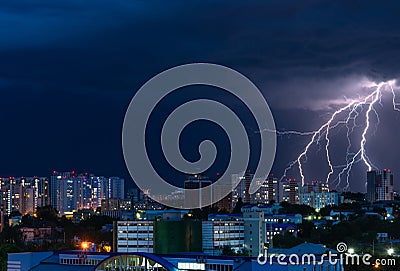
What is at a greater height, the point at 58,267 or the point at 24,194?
the point at 58,267

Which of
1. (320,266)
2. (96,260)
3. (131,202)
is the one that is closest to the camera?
(320,266)

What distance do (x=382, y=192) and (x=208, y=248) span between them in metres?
28.0

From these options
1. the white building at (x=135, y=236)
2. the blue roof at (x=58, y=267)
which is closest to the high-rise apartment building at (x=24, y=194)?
the white building at (x=135, y=236)

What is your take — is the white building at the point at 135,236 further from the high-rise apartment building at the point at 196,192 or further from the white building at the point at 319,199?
the white building at the point at 319,199

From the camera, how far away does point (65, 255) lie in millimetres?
14031

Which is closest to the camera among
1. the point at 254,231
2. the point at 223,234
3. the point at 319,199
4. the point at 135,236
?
the point at 135,236

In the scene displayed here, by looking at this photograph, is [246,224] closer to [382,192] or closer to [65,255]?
[65,255]

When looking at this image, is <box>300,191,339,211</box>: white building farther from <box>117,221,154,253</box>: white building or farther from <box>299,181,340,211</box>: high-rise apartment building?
<box>117,221,154,253</box>: white building

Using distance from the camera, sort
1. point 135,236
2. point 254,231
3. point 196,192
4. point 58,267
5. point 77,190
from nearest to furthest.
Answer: point 58,267 < point 135,236 < point 254,231 < point 196,192 < point 77,190

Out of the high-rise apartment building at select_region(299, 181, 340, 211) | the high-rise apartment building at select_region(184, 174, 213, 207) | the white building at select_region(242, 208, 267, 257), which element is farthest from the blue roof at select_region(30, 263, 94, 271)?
the high-rise apartment building at select_region(299, 181, 340, 211)

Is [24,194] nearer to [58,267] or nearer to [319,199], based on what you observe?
[319,199]

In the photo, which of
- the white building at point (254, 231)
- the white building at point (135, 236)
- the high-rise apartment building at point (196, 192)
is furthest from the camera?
the high-rise apartment building at point (196, 192)

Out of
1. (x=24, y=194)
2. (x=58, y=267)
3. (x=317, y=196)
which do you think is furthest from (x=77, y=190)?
(x=58, y=267)

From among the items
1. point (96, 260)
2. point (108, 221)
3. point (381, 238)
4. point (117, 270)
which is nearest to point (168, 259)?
point (117, 270)
